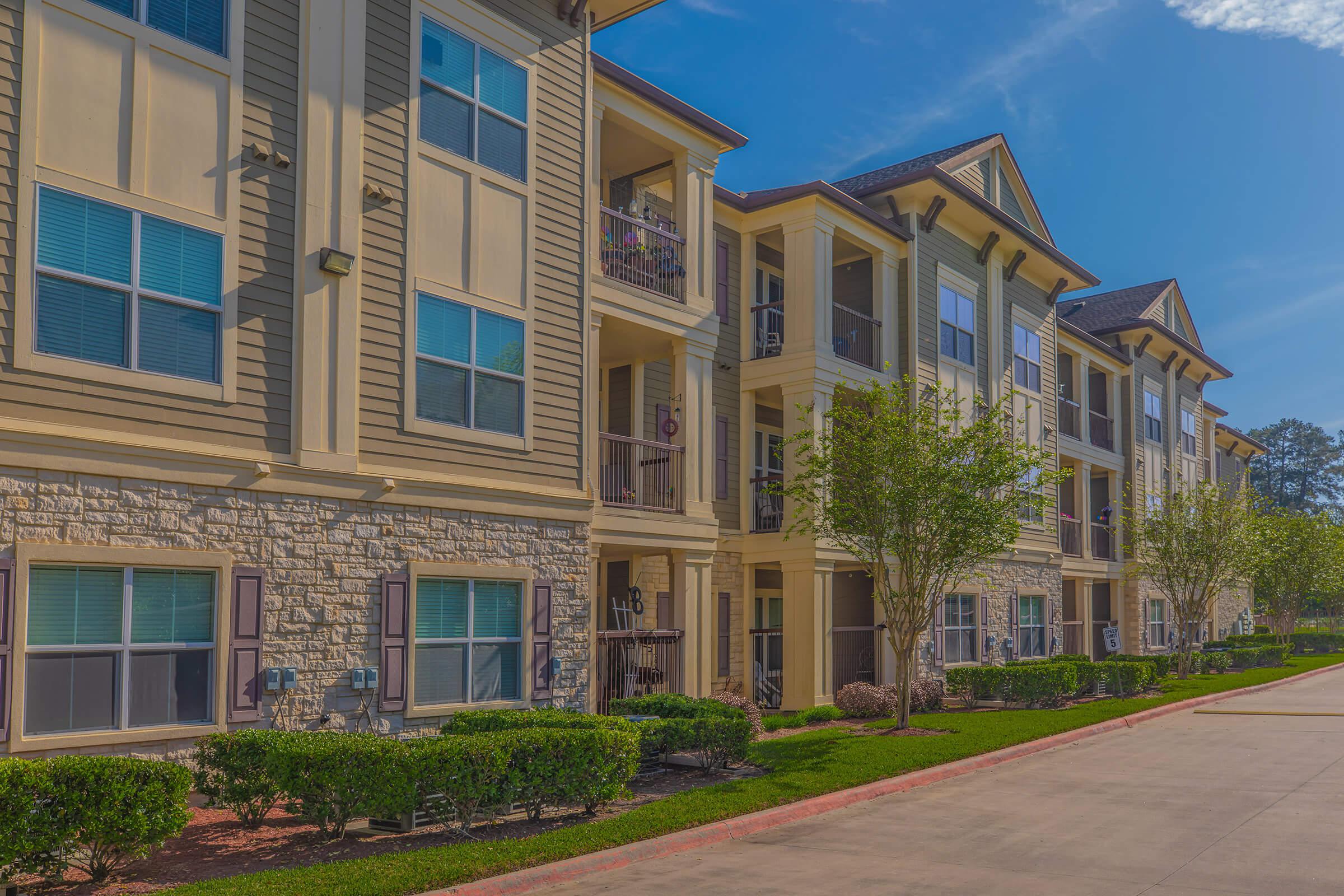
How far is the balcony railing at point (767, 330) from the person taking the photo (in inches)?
901

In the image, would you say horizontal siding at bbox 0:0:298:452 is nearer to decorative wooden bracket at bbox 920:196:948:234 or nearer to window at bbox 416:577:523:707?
window at bbox 416:577:523:707

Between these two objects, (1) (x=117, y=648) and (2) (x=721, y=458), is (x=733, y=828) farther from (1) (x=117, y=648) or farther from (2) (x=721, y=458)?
(2) (x=721, y=458)

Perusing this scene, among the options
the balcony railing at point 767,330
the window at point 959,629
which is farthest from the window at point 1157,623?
the balcony railing at point 767,330

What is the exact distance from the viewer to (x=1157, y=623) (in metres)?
41.4

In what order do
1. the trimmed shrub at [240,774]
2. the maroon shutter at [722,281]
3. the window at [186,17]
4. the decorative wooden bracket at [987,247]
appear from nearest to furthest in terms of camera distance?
the trimmed shrub at [240,774] → the window at [186,17] → the maroon shutter at [722,281] → the decorative wooden bracket at [987,247]

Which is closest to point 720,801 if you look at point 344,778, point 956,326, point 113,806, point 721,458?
point 344,778

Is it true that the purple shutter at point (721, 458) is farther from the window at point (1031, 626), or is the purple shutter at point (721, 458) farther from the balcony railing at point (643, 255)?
the window at point (1031, 626)

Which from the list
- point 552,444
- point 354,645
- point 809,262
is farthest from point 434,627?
point 809,262

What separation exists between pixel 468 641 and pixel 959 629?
51.2ft

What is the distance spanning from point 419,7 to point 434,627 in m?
7.53

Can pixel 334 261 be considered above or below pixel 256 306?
above

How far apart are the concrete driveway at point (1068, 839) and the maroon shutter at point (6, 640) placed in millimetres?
4857

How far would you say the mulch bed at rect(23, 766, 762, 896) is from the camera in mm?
8219

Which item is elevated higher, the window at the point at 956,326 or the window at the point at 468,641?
the window at the point at 956,326
